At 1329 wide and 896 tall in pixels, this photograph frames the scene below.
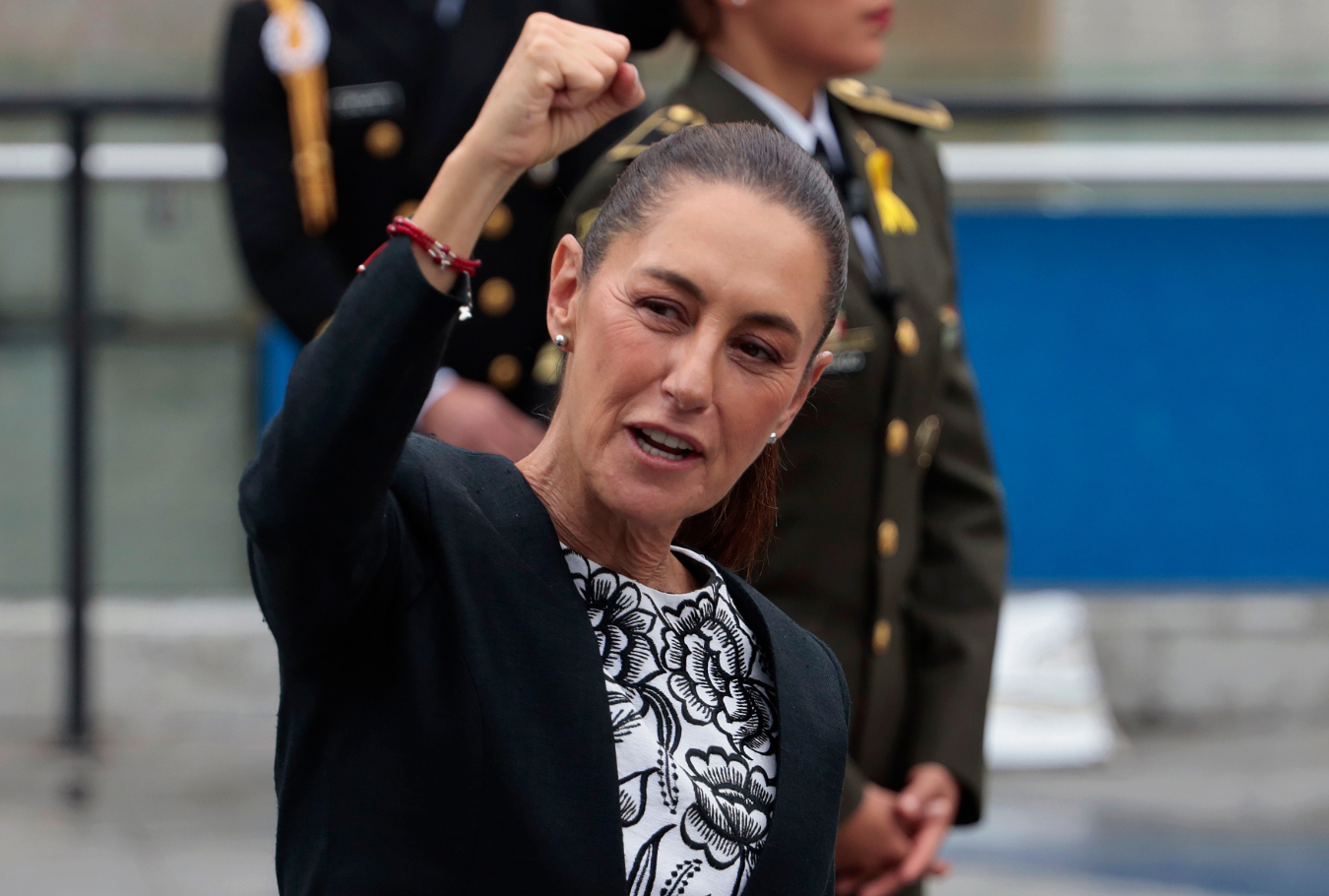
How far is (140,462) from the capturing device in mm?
5387

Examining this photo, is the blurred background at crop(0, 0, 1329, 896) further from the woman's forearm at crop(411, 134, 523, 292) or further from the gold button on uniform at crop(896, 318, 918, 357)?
the woman's forearm at crop(411, 134, 523, 292)

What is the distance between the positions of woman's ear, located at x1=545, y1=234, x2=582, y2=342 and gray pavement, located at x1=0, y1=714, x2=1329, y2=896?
271 centimetres

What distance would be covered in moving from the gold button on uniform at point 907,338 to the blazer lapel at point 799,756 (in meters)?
0.80

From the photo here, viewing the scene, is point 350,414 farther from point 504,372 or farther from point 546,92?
point 504,372

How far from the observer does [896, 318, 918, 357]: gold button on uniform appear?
245cm

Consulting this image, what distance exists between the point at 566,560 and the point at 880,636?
107 cm

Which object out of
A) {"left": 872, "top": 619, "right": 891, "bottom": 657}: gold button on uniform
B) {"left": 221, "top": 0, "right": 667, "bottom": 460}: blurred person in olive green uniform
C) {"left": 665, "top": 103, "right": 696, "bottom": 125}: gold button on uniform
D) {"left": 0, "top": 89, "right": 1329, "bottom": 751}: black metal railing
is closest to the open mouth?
{"left": 665, "top": 103, "right": 696, "bottom": 125}: gold button on uniform

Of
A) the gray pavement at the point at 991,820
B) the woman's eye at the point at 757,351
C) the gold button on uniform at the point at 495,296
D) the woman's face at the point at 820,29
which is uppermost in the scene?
the woman's face at the point at 820,29

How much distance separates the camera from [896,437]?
8.05 ft

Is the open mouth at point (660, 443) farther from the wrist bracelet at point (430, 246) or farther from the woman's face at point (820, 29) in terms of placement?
the woman's face at point (820, 29)

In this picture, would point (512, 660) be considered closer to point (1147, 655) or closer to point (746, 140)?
point (746, 140)

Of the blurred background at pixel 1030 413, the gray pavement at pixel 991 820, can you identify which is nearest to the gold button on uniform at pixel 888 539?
the gray pavement at pixel 991 820

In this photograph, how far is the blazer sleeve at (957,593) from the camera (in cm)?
A: 258

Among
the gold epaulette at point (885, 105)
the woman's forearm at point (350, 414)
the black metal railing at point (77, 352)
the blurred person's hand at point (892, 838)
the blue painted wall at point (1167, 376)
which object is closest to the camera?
the woman's forearm at point (350, 414)
